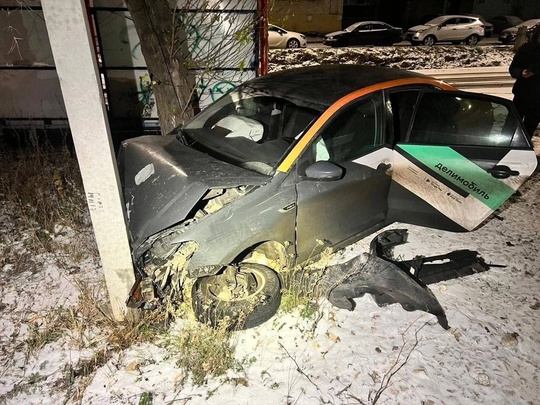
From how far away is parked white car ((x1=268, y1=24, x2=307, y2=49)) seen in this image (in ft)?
55.5

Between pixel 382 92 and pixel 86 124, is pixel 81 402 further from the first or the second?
pixel 382 92

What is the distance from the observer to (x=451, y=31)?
18516mm

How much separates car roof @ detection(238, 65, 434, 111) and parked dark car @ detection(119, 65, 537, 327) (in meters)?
0.02

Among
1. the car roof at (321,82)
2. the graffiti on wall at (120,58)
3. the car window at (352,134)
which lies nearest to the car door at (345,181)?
the car window at (352,134)

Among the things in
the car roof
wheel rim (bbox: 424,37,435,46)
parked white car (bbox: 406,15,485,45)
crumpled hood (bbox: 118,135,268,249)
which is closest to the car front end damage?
crumpled hood (bbox: 118,135,268,249)

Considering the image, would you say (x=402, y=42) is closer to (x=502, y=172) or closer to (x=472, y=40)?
(x=472, y=40)

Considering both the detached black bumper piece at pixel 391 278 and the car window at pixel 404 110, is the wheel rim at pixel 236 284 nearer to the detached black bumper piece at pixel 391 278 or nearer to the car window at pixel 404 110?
the detached black bumper piece at pixel 391 278

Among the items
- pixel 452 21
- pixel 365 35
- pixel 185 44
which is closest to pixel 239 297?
pixel 185 44

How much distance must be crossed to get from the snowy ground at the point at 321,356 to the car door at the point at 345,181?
2.12 ft

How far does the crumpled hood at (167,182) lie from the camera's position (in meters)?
2.55

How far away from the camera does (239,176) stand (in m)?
2.67

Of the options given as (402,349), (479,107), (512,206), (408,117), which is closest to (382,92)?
(408,117)

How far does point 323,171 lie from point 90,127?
1602 mm

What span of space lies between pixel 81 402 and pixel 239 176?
179 cm
